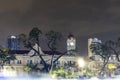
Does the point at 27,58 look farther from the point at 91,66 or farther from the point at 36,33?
the point at 36,33

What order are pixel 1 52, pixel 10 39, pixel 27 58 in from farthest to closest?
1. pixel 10 39
2. pixel 27 58
3. pixel 1 52

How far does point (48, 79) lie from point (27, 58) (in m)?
61.1

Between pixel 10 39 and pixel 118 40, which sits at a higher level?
pixel 10 39

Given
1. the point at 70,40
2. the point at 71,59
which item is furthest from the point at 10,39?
the point at 71,59

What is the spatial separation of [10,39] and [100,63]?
3334 inches

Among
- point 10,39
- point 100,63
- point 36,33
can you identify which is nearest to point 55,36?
point 36,33

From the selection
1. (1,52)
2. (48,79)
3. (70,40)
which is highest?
(70,40)

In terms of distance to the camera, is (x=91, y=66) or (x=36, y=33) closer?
(x=36, y=33)

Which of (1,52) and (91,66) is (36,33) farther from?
(91,66)

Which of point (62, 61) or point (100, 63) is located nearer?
point (100, 63)

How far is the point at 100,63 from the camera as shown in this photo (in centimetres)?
11588

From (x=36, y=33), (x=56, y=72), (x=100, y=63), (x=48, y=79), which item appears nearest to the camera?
(x=48, y=79)

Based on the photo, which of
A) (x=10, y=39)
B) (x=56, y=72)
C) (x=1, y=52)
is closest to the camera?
(x=56, y=72)

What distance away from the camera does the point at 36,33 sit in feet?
243
